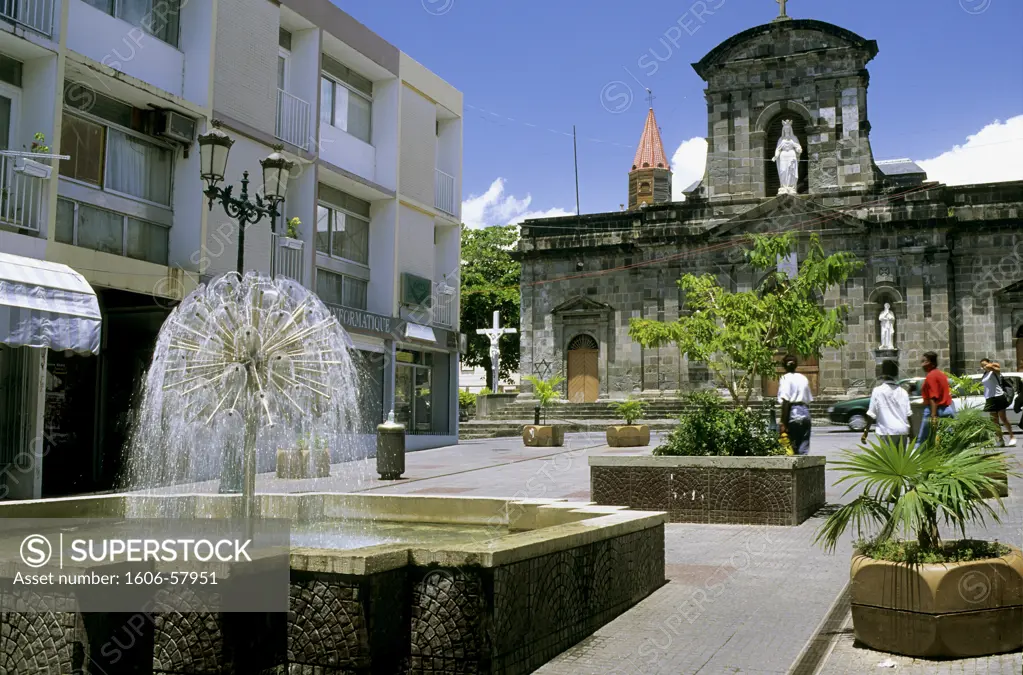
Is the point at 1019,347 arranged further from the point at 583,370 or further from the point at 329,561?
the point at 329,561

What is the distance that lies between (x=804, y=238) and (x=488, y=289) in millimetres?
19971

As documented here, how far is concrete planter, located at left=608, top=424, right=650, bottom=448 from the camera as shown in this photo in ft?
80.3

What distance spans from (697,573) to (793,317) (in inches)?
215

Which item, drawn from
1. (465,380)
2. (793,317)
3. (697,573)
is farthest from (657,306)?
(465,380)

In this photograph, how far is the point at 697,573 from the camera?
7.89 metres

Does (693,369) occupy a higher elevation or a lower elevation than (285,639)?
higher

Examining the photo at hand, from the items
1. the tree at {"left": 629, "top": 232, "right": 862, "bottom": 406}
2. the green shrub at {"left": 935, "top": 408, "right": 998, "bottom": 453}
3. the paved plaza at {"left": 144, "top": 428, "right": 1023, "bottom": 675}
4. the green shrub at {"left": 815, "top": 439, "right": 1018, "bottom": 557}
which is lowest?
the paved plaza at {"left": 144, "top": 428, "right": 1023, "bottom": 675}

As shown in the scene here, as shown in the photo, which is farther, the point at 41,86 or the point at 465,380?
the point at 465,380

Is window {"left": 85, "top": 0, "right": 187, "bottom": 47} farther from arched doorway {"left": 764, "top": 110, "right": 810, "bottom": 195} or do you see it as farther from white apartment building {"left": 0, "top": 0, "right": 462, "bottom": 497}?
arched doorway {"left": 764, "top": 110, "right": 810, "bottom": 195}

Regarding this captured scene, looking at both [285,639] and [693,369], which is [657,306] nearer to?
[693,369]

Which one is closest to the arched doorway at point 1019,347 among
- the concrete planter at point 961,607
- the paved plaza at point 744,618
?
the paved plaza at point 744,618

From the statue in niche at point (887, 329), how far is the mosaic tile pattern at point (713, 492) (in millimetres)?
27492

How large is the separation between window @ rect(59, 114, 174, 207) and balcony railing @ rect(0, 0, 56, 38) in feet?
5.73

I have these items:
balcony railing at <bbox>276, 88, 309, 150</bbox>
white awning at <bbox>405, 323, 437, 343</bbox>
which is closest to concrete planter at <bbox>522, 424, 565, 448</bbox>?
white awning at <bbox>405, 323, 437, 343</bbox>
